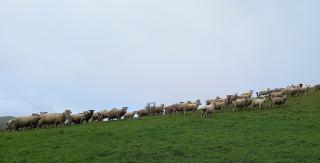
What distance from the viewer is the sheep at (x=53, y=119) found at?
1809 inches

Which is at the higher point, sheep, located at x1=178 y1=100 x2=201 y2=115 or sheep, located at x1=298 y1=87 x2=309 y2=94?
→ sheep, located at x1=298 y1=87 x2=309 y2=94

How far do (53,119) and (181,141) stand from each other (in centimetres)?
1678

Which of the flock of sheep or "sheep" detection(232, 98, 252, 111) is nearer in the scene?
the flock of sheep

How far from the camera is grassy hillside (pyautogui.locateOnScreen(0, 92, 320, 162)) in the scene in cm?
3036

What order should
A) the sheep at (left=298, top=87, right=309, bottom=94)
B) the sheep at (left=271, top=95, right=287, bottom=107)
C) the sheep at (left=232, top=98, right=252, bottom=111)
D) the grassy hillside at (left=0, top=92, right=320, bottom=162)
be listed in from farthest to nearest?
the sheep at (left=298, top=87, right=309, bottom=94), the sheep at (left=271, top=95, right=287, bottom=107), the sheep at (left=232, top=98, right=252, bottom=111), the grassy hillside at (left=0, top=92, right=320, bottom=162)

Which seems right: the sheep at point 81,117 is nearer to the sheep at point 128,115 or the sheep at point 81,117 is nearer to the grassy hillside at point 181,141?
the sheep at point 128,115

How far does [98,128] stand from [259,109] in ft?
63.3

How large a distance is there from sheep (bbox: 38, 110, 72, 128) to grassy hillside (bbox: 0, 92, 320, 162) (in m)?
4.78

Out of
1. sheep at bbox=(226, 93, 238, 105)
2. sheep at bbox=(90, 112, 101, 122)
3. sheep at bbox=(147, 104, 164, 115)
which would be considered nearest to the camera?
sheep at bbox=(90, 112, 101, 122)

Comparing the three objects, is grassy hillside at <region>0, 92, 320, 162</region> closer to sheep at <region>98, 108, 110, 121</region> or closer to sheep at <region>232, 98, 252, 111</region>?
sheep at <region>232, 98, 252, 111</region>

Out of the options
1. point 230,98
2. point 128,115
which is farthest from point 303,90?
point 128,115

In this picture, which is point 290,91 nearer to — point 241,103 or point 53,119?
point 241,103

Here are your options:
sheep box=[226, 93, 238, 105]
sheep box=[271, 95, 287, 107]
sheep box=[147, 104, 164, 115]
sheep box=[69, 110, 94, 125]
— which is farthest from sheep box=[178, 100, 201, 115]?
sheep box=[69, 110, 94, 125]

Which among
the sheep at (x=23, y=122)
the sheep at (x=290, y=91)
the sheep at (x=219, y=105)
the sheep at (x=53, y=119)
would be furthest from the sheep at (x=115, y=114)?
the sheep at (x=290, y=91)
